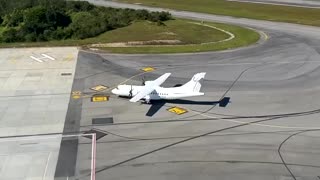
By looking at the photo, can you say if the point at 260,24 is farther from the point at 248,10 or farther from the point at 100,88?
the point at 100,88

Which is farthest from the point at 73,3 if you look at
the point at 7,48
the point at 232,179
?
the point at 232,179

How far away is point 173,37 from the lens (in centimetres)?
9094

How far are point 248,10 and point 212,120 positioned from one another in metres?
77.6

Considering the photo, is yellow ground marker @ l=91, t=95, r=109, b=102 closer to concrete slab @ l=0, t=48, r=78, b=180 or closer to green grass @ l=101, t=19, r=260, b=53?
concrete slab @ l=0, t=48, r=78, b=180

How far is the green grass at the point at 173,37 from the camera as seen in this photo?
8256 cm

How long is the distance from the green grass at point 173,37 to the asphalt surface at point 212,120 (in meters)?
3.91

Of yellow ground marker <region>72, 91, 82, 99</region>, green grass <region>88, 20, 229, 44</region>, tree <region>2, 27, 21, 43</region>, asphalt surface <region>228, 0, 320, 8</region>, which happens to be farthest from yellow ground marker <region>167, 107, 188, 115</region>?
asphalt surface <region>228, 0, 320, 8</region>

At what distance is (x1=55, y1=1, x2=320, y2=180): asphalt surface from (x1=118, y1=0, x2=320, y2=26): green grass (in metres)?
31.9

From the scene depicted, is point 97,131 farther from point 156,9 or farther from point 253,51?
point 156,9

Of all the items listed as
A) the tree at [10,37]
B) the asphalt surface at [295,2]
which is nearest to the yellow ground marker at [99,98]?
the tree at [10,37]

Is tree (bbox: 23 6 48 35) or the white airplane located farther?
tree (bbox: 23 6 48 35)

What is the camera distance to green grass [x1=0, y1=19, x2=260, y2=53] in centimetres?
8256

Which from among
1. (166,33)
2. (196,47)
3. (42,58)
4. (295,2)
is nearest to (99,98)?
(42,58)

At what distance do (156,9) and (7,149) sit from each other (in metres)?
87.5
